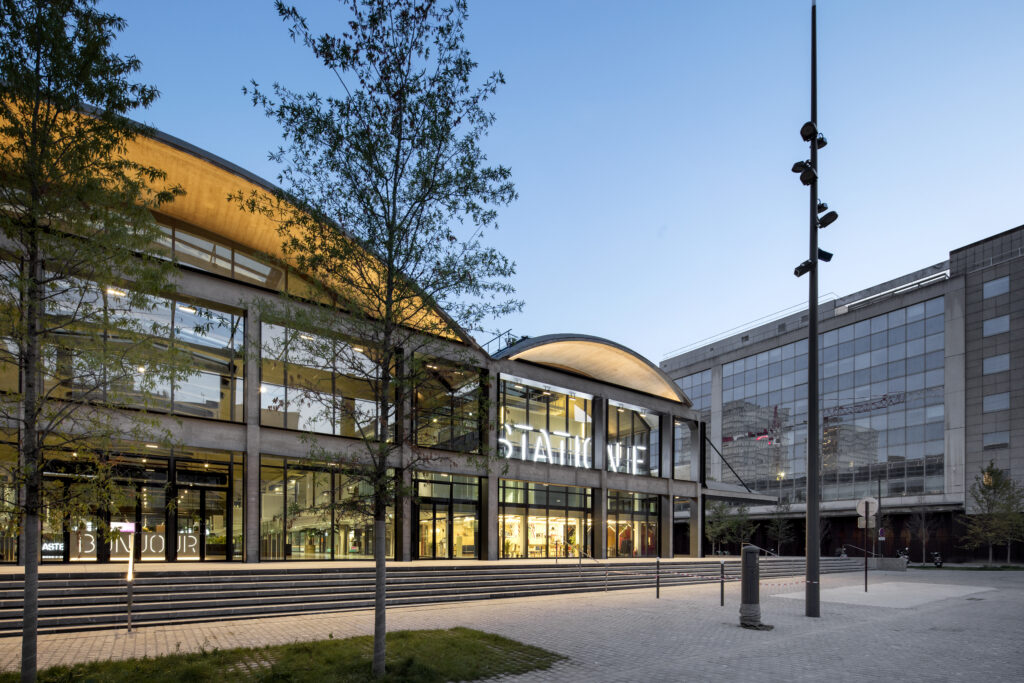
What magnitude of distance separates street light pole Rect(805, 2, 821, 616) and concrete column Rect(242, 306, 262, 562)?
53.0 feet

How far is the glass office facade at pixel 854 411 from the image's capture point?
59875 millimetres

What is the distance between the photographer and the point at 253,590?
16750 millimetres

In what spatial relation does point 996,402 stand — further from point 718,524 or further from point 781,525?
point 718,524

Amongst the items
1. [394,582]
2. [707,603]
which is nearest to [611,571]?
[707,603]

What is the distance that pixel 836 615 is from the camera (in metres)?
16.6

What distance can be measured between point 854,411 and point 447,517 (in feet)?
165

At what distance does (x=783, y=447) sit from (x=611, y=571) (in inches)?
2018

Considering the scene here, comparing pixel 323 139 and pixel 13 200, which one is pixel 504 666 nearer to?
pixel 323 139

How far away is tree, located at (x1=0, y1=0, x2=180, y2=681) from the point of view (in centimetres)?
817

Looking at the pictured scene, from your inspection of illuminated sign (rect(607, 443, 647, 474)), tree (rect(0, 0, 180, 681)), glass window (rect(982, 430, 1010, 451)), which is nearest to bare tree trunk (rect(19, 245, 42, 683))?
tree (rect(0, 0, 180, 681))

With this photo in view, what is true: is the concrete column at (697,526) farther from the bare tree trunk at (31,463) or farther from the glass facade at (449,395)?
the bare tree trunk at (31,463)

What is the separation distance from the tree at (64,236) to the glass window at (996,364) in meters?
63.6

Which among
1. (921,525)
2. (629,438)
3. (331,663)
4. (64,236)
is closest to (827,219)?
(331,663)

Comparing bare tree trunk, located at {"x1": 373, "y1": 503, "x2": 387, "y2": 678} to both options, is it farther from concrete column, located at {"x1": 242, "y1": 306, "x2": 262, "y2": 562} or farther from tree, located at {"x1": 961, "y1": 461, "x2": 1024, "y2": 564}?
tree, located at {"x1": 961, "y1": 461, "x2": 1024, "y2": 564}
